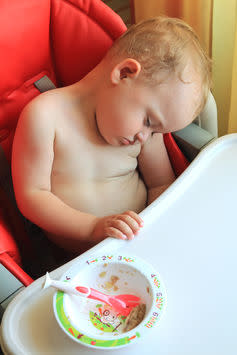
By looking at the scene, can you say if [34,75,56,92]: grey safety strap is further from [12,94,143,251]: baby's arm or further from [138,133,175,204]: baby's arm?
[138,133,175,204]: baby's arm

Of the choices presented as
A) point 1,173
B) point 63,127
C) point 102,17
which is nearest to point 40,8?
point 102,17

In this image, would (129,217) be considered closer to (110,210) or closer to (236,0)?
(110,210)

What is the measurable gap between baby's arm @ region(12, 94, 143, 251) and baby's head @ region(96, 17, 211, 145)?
123 mm

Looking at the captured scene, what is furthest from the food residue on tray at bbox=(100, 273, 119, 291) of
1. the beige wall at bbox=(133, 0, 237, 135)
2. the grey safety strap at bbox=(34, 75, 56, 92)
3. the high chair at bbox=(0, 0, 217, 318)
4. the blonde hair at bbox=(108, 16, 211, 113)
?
the beige wall at bbox=(133, 0, 237, 135)

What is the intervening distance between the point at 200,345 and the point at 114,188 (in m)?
0.45

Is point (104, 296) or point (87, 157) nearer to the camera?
point (104, 296)

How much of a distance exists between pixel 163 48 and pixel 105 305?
A: 46cm

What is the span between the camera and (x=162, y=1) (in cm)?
128

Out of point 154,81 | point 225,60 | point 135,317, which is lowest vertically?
point 225,60

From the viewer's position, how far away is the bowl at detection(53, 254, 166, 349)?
55 centimetres

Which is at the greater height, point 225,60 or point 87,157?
point 87,157

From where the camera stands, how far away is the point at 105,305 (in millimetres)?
626

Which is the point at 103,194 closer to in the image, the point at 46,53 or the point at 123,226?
the point at 123,226

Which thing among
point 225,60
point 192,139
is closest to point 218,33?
point 225,60
